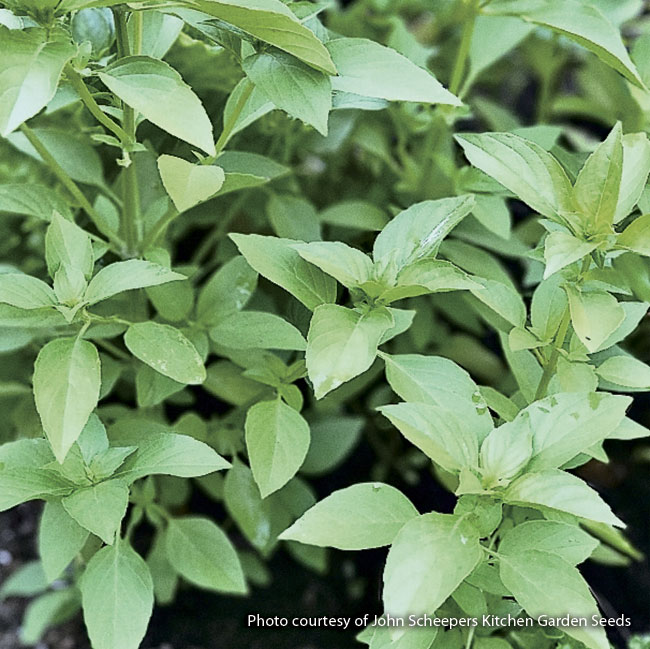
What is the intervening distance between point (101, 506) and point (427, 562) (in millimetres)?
209

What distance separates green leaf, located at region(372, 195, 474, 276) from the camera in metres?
0.53

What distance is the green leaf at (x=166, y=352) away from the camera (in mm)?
529

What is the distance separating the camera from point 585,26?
63cm

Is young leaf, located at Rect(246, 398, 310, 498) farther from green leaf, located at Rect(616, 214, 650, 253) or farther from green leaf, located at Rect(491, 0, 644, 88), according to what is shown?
green leaf, located at Rect(491, 0, 644, 88)

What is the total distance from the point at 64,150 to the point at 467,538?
524 mm

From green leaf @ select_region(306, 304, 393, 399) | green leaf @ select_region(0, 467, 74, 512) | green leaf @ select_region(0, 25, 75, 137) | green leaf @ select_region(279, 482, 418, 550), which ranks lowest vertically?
green leaf @ select_region(0, 467, 74, 512)

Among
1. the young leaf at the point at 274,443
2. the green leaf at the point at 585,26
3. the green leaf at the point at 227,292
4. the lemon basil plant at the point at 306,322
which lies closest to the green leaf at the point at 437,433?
the lemon basil plant at the point at 306,322

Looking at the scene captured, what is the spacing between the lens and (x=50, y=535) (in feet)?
1.77

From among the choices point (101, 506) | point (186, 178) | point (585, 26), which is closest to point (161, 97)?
point (186, 178)

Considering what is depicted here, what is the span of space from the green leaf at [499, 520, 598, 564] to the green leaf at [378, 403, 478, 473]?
61 mm

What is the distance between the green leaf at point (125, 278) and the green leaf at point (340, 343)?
0.10 metres

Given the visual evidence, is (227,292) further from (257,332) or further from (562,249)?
(562,249)

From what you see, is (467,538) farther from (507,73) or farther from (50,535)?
(507,73)

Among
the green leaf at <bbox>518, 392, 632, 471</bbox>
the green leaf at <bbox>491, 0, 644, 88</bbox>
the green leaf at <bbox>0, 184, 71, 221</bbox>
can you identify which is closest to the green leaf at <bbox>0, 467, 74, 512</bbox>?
the green leaf at <bbox>0, 184, 71, 221</bbox>
